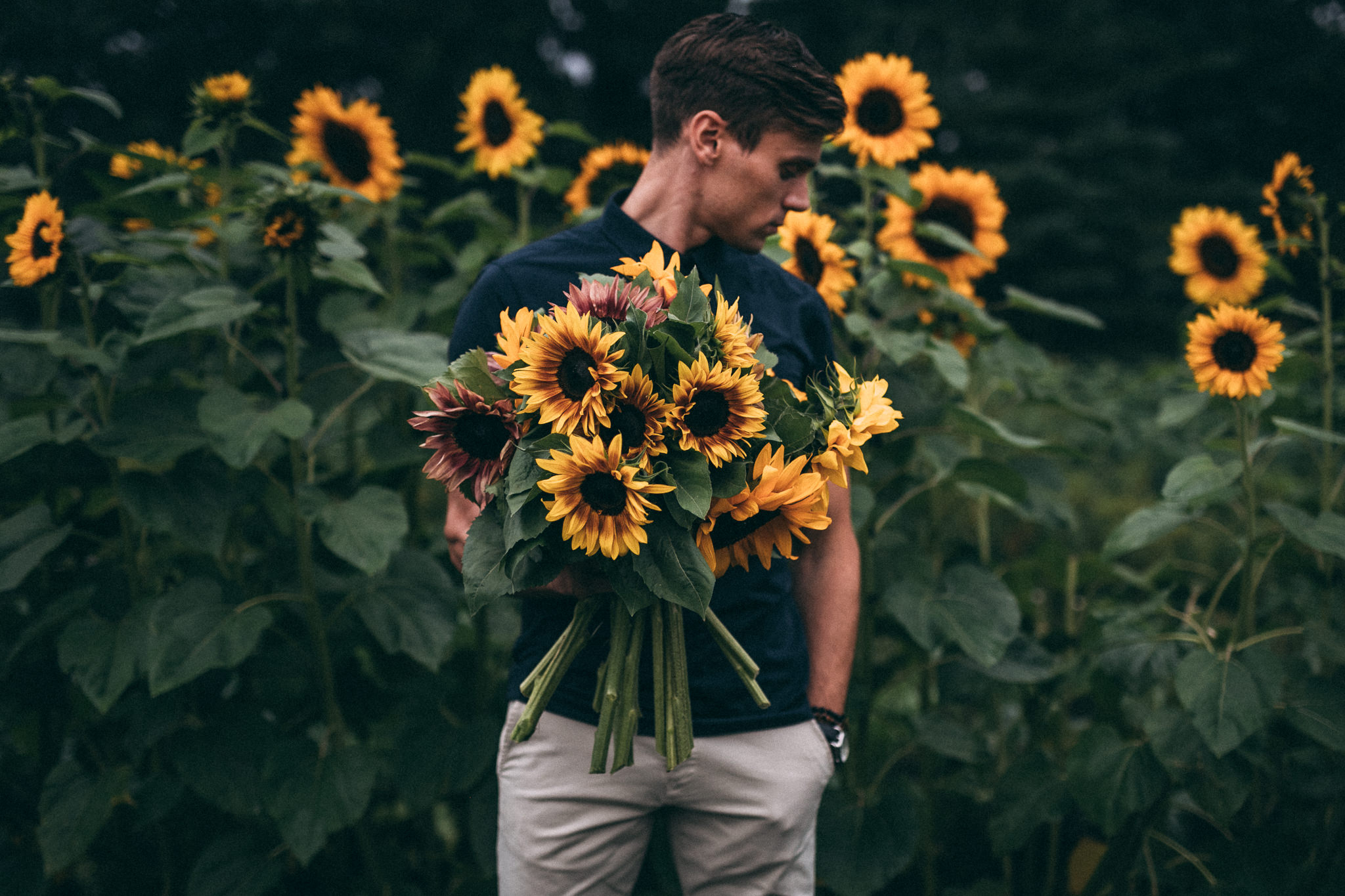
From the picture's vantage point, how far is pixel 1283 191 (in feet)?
7.43

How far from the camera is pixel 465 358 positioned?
117 cm

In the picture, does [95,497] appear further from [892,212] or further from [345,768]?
[892,212]

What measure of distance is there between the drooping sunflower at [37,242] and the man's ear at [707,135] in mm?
1298

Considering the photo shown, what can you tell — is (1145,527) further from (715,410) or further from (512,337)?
(512,337)

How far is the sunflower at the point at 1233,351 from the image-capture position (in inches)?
74.2

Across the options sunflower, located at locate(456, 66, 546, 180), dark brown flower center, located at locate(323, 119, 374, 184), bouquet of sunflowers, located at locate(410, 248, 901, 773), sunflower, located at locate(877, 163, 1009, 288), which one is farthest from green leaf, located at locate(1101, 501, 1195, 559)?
dark brown flower center, located at locate(323, 119, 374, 184)

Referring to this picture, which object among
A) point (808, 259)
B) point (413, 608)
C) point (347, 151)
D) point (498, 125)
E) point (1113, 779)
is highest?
point (498, 125)

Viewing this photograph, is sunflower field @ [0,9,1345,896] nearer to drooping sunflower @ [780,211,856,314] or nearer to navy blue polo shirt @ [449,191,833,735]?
drooping sunflower @ [780,211,856,314]

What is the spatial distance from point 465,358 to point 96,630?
4.32 feet

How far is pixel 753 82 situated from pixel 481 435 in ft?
2.44

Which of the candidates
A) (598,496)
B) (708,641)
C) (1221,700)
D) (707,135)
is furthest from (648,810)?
(1221,700)

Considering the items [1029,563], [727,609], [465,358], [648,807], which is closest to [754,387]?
[465,358]

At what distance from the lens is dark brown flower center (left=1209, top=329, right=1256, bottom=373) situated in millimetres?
1899

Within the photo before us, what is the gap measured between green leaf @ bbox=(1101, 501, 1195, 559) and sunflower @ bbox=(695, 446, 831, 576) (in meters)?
1.15
